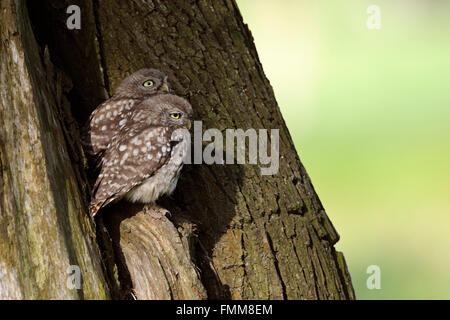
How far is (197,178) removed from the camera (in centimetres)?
448

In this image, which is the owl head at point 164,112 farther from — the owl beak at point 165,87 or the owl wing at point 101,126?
the owl wing at point 101,126

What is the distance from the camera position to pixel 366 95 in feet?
47.5

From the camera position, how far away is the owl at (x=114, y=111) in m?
4.53

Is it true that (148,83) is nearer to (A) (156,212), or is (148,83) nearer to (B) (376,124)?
(A) (156,212)

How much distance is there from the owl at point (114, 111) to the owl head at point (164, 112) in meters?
0.08

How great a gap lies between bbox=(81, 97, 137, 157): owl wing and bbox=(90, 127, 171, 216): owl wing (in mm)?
73

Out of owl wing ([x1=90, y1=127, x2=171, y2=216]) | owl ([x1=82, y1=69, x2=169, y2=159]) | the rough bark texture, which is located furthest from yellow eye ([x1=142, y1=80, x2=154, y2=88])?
the rough bark texture

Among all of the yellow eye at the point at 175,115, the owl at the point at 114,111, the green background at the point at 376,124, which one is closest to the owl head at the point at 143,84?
the owl at the point at 114,111

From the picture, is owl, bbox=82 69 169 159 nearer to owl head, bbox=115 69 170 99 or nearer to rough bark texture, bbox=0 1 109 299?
owl head, bbox=115 69 170 99

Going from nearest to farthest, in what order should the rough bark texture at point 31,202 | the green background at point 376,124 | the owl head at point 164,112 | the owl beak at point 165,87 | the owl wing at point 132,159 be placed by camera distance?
the rough bark texture at point 31,202, the owl wing at point 132,159, the owl head at point 164,112, the owl beak at point 165,87, the green background at point 376,124

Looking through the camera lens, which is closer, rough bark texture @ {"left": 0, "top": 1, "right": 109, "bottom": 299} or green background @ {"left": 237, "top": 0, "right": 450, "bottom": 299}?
rough bark texture @ {"left": 0, "top": 1, "right": 109, "bottom": 299}

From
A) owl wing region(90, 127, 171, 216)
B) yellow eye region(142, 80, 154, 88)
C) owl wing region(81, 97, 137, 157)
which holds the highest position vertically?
yellow eye region(142, 80, 154, 88)

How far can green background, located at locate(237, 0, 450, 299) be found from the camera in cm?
1066

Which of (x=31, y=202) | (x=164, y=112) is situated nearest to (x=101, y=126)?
(x=164, y=112)
